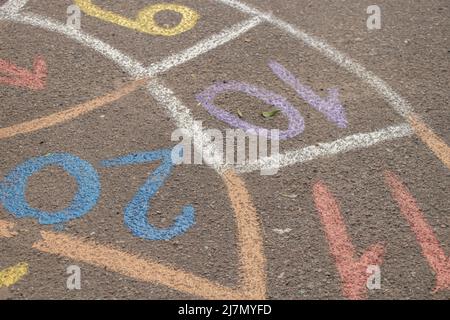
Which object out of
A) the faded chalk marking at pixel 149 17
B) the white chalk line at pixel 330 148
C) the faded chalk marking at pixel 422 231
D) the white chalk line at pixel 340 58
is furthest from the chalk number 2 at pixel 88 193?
the white chalk line at pixel 340 58

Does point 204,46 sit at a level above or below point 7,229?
above

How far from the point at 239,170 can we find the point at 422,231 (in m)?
1.16

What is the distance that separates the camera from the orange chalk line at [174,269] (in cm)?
340

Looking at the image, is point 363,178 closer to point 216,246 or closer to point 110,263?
point 216,246

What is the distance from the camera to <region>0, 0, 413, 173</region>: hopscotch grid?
13.7ft

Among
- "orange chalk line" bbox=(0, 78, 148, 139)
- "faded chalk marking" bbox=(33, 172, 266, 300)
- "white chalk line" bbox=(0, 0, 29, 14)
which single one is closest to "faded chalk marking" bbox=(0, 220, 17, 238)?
"faded chalk marking" bbox=(33, 172, 266, 300)

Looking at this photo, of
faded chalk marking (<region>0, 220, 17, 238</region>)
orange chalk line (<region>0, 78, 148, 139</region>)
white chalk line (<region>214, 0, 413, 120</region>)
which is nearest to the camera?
faded chalk marking (<region>0, 220, 17, 238</region>)

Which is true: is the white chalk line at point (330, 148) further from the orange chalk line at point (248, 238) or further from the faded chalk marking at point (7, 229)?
the faded chalk marking at point (7, 229)

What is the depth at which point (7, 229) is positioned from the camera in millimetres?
3639

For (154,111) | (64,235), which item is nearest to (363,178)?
(154,111)

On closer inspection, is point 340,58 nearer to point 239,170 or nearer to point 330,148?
point 330,148

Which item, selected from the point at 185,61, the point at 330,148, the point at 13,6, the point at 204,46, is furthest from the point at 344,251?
the point at 13,6

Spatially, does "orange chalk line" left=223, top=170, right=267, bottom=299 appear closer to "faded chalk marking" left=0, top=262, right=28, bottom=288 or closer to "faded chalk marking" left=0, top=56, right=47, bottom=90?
"faded chalk marking" left=0, top=262, right=28, bottom=288
